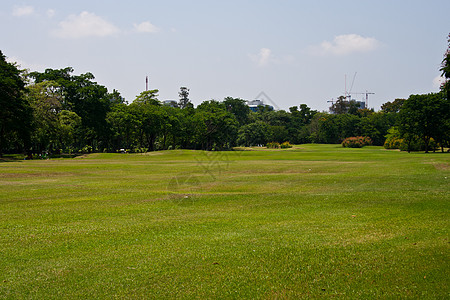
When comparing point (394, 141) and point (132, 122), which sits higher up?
point (132, 122)

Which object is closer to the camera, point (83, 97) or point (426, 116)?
point (426, 116)

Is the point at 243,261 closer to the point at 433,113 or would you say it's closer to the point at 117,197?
the point at 117,197

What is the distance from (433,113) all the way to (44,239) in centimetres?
7381

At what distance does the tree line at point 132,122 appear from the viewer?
6262 cm

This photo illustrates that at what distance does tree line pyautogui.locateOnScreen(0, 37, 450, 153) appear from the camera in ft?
205

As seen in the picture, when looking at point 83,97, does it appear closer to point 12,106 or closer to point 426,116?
point 12,106

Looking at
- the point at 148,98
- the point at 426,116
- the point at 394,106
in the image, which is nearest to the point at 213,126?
the point at 148,98

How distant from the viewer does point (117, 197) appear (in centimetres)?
1894

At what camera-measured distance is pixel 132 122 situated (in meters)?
90.4

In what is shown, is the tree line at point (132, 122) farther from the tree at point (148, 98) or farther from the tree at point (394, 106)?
the tree at point (394, 106)

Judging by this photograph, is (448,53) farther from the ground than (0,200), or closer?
farther from the ground

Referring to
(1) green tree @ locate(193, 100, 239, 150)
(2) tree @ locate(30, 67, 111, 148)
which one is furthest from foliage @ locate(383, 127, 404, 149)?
(2) tree @ locate(30, 67, 111, 148)

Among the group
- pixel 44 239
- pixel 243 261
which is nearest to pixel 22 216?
pixel 44 239

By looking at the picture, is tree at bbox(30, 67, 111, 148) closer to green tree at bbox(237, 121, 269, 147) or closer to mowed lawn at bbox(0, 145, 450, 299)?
green tree at bbox(237, 121, 269, 147)
